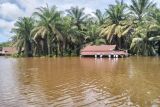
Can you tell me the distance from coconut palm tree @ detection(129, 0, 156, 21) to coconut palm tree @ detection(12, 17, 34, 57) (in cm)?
1694

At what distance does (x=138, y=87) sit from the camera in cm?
1292

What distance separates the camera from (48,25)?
160 feet

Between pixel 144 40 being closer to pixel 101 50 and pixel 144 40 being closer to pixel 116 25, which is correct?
pixel 116 25

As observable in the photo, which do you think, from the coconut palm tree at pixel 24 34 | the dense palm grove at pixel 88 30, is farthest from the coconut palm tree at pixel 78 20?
the coconut palm tree at pixel 24 34

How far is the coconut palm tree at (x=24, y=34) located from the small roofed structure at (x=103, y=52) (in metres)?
11.5

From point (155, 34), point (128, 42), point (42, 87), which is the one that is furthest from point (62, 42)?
point (42, 87)

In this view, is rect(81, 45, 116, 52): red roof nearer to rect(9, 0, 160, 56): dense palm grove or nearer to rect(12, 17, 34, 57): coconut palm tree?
rect(9, 0, 160, 56): dense palm grove

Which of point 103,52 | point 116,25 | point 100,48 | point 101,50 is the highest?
point 116,25

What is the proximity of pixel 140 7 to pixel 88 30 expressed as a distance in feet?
32.3

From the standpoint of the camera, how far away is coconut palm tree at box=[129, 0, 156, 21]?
45.9 m

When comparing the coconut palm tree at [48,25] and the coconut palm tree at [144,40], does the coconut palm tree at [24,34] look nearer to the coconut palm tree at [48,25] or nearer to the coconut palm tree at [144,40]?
the coconut palm tree at [48,25]

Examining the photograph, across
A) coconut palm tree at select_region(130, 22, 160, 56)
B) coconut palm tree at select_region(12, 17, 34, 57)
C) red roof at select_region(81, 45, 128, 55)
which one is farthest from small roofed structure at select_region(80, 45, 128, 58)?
coconut palm tree at select_region(12, 17, 34, 57)

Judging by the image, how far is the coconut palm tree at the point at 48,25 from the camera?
48.5m

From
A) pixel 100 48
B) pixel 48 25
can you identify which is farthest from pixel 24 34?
pixel 100 48
